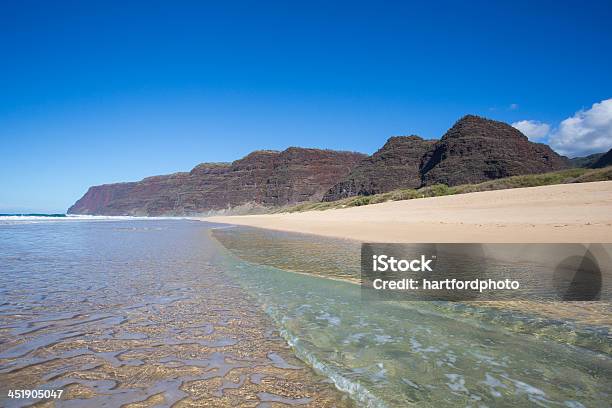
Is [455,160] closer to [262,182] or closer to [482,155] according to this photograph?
[482,155]

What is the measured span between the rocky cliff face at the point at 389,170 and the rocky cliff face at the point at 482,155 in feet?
16.5

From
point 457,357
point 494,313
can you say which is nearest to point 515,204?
point 494,313

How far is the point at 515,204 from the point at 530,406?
23.5 metres

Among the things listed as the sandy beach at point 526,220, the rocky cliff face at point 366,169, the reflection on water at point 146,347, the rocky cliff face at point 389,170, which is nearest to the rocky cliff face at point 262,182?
the rocky cliff face at point 366,169

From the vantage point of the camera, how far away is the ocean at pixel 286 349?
9.89 ft

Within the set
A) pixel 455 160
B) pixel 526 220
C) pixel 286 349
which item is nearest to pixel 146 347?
pixel 286 349

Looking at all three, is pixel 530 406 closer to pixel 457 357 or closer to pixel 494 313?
pixel 457 357

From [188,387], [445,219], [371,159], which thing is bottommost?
[188,387]

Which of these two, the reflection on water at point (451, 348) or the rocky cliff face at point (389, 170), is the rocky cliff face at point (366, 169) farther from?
the reflection on water at point (451, 348)

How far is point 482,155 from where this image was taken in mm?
84312

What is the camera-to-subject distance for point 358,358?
3.79 meters

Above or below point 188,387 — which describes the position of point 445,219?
above

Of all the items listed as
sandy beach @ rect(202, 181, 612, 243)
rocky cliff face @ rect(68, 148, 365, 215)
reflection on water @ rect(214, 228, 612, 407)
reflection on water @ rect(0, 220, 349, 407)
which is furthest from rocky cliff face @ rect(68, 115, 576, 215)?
reflection on water @ rect(0, 220, 349, 407)

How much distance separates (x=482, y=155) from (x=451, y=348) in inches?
3576
